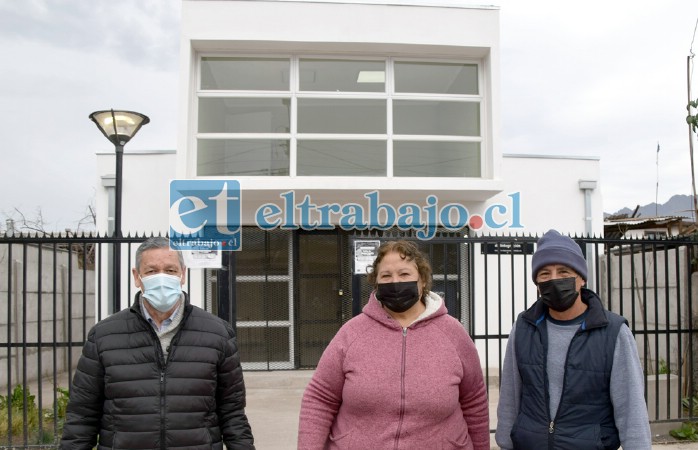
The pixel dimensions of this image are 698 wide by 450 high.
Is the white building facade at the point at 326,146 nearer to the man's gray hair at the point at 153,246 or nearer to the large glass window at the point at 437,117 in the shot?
the large glass window at the point at 437,117

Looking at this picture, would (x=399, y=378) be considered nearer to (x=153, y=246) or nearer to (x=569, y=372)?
(x=569, y=372)

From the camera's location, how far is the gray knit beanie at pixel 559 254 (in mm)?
2551

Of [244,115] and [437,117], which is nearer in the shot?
[244,115]

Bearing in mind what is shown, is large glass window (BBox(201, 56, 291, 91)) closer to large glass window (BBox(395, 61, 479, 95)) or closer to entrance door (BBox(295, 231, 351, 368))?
large glass window (BBox(395, 61, 479, 95))

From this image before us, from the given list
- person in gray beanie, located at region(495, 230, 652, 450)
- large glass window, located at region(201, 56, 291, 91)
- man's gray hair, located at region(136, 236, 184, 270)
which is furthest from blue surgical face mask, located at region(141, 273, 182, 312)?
large glass window, located at region(201, 56, 291, 91)

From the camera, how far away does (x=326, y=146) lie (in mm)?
→ 10312

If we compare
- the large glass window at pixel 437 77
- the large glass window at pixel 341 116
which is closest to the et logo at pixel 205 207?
the large glass window at pixel 341 116

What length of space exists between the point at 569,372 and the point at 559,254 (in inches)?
18.9

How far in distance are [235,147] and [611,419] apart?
8611mm

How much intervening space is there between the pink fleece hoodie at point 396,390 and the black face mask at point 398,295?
59 millimetres

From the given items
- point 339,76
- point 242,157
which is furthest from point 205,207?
point 339,76

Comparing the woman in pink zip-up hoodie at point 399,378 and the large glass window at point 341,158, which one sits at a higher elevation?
the large glass window at point 341,158

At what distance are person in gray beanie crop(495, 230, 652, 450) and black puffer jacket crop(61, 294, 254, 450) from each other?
4.29 feet

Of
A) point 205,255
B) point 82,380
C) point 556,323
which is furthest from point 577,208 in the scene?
point 82,380
